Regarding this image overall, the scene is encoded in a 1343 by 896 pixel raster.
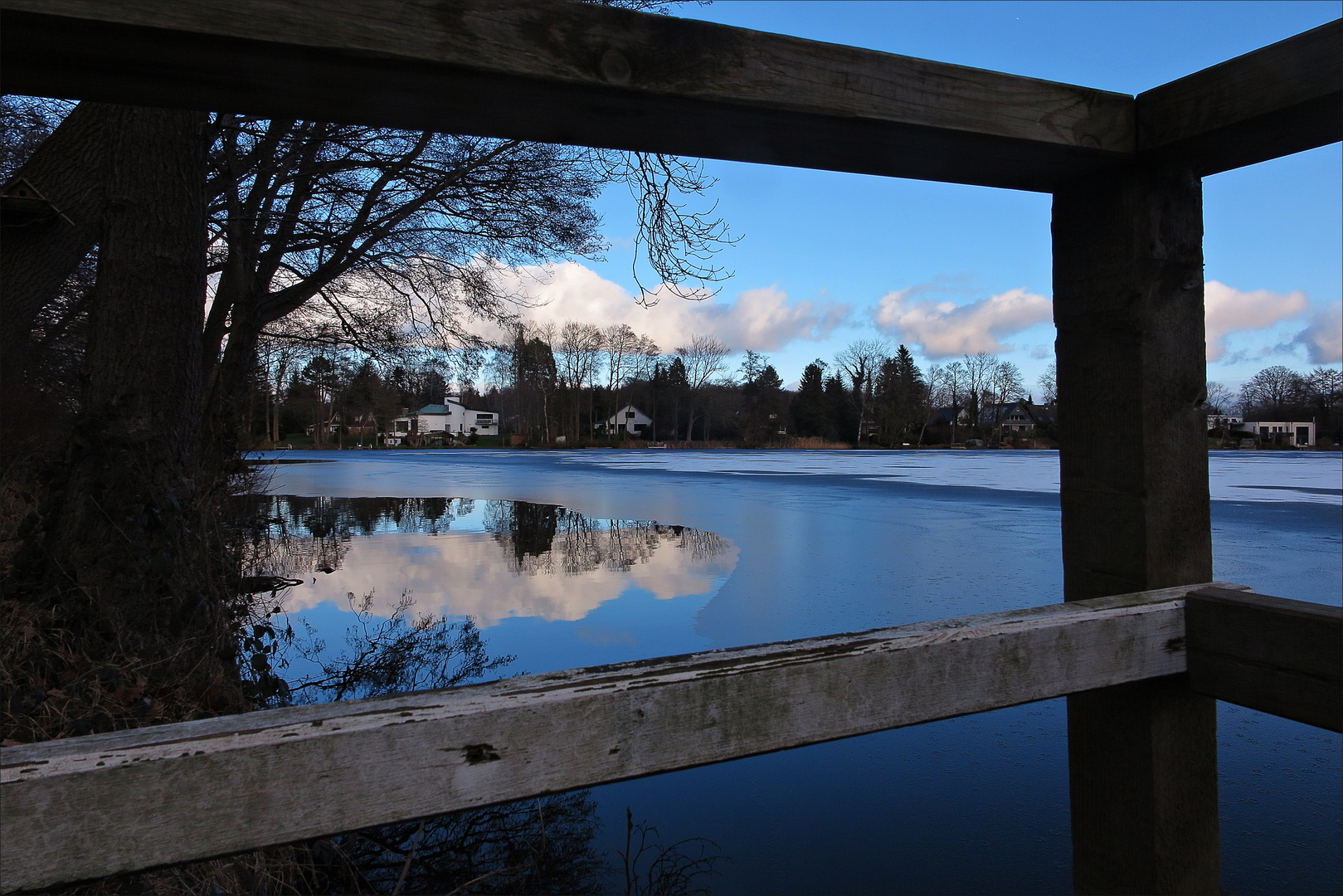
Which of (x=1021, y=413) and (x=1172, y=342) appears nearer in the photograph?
(x=1172, y=342)

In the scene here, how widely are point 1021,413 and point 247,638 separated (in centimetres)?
10612

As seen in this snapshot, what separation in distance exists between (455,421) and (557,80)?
4585 inches

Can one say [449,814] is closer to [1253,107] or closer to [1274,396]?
[1253,107]

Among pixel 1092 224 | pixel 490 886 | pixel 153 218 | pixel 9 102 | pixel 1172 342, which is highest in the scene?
pixel 9 102

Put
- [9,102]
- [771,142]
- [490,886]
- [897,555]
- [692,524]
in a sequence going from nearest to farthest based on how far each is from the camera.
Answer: [771,142]
[490,886]
[9,102]
[897,555]
[692,524]

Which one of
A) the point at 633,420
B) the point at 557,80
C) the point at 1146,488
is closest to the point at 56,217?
the point at 557,80

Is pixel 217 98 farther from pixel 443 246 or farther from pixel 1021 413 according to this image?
pixel 1021 413

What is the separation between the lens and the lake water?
354 centimetres

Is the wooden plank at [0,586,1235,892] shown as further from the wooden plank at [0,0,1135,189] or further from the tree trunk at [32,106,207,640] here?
the tree trunk at [32,106,207,640]

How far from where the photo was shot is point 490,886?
11.0 ft

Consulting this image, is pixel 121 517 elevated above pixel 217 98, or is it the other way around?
pixel 217 98

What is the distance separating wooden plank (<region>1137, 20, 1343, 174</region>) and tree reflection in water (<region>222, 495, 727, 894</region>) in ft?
5.83

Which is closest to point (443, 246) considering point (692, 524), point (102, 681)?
point (692, 524)

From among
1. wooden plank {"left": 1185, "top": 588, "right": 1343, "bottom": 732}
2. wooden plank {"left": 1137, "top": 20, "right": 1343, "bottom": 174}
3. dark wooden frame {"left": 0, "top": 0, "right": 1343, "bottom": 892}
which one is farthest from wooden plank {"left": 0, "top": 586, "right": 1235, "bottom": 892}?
wooden plank {"left": 1137, "top": 20, "right": 1343, "bottom": 174}
